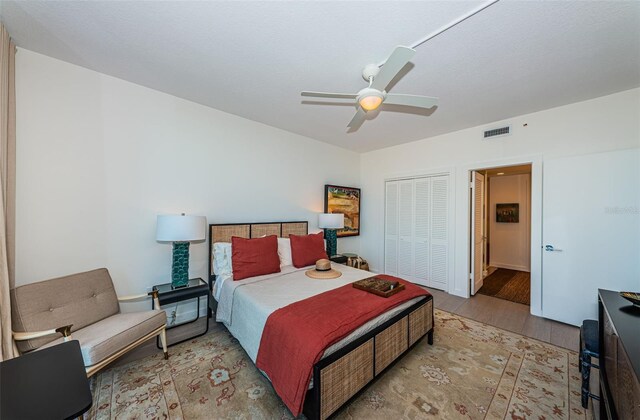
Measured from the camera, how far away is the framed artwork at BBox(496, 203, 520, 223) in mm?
5582

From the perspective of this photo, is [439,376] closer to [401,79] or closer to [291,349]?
[291,349]

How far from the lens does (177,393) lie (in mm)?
1832

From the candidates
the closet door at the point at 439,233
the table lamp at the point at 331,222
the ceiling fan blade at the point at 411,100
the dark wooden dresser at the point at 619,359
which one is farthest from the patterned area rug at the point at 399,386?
the ceiling fan blade at the point at 411,100

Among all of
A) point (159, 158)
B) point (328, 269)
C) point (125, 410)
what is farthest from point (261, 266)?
point (159, 158)

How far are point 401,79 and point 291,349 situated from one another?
2.63 meters

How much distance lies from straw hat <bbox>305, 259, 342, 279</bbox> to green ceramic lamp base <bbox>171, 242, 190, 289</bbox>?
1.43 m

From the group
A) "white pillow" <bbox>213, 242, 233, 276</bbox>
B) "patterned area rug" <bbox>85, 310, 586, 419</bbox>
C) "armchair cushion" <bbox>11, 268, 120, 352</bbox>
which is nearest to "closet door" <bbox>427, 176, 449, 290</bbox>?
"patterned area rug" <bbox>85, 310, 586, 419</bbox>

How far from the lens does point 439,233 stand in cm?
417

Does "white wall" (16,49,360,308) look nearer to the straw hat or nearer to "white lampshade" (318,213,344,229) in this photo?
"white lampshade" (318,213,344,229)

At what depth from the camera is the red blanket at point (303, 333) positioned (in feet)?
4.81

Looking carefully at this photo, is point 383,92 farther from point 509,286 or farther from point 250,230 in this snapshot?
point 509,286

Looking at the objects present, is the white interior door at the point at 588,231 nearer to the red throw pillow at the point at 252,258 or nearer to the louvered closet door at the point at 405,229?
the louvered closet door at the point at 405,229

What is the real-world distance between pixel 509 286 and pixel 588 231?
202cm

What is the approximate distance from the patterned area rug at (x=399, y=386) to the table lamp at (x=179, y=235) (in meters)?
0.75
